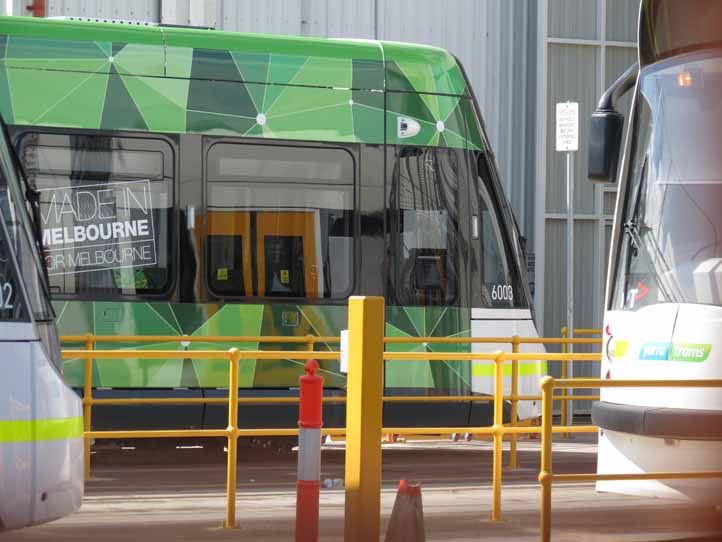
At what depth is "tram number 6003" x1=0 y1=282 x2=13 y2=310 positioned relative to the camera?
708cm

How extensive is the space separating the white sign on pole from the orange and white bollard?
28.3ft

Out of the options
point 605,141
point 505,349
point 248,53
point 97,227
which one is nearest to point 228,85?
point 248,53

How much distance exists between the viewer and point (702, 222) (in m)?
9.40

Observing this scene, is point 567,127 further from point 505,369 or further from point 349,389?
point 349,389

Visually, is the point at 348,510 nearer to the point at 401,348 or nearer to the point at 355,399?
the point at 355,399

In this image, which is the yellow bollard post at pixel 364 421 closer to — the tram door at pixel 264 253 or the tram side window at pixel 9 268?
the tram side window at pixel 9 268

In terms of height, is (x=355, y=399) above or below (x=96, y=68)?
below

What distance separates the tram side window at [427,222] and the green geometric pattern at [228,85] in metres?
0.18

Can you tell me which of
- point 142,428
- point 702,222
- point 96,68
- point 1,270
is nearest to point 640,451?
point 702,222

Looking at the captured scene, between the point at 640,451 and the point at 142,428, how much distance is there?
4.83 meters

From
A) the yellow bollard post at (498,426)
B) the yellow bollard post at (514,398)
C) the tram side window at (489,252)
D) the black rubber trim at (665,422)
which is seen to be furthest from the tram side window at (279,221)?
the black rubber trim at (665,422)

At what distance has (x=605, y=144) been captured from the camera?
9875mm

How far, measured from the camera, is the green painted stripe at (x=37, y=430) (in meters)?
6.85

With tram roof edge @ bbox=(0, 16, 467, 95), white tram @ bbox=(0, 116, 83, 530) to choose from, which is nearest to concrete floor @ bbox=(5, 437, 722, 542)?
white tram @ bbox=(0, 116, 83, 530)
